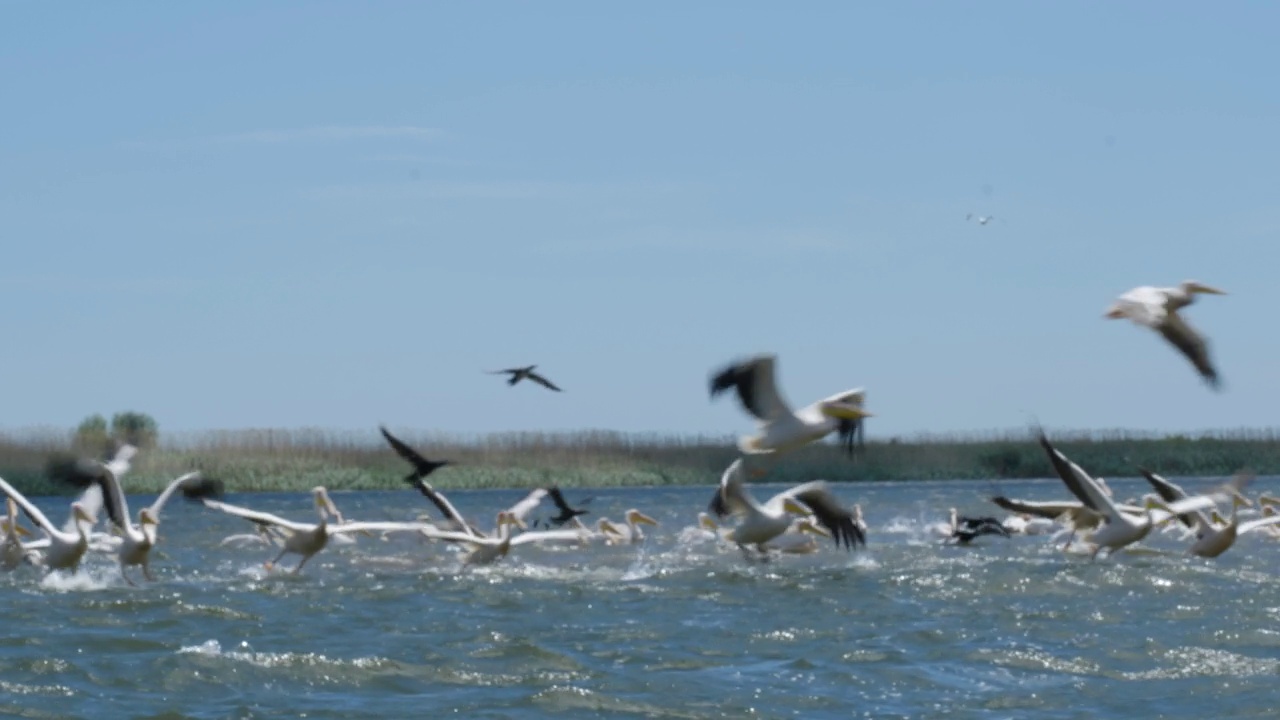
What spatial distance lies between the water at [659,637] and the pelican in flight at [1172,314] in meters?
1.75

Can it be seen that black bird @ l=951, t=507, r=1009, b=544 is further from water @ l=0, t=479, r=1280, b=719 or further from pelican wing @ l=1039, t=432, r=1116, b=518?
pelican wing @ l=1039, t=432, r=1116, b=518

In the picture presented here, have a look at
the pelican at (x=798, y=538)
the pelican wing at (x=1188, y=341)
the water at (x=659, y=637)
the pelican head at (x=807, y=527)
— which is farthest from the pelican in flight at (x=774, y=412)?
the pelican head at (x=807, y=527)

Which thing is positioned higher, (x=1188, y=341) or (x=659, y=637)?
(x=1188, y=341)

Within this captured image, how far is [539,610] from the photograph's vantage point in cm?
1490

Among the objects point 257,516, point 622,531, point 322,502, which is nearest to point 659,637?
point 257,516

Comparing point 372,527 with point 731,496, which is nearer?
point 731,496

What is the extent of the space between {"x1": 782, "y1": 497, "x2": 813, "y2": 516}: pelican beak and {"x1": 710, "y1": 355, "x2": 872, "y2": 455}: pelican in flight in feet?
12.9

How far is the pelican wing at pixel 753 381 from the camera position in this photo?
13562 mm

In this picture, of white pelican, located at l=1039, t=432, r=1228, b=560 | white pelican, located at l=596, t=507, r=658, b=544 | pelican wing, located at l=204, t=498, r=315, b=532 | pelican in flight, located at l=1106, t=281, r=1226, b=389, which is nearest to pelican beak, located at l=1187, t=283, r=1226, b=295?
pelican in flight, located at l=1106, t=281, r=1226, b=389

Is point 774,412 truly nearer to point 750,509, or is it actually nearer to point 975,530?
point 750,509

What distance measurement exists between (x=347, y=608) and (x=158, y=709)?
15.6ft

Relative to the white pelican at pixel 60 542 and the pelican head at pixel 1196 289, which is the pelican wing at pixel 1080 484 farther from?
the white pelican at pixel 60 542

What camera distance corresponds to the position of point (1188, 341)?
38.7 ft

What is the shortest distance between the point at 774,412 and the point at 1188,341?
3080 millimetres
